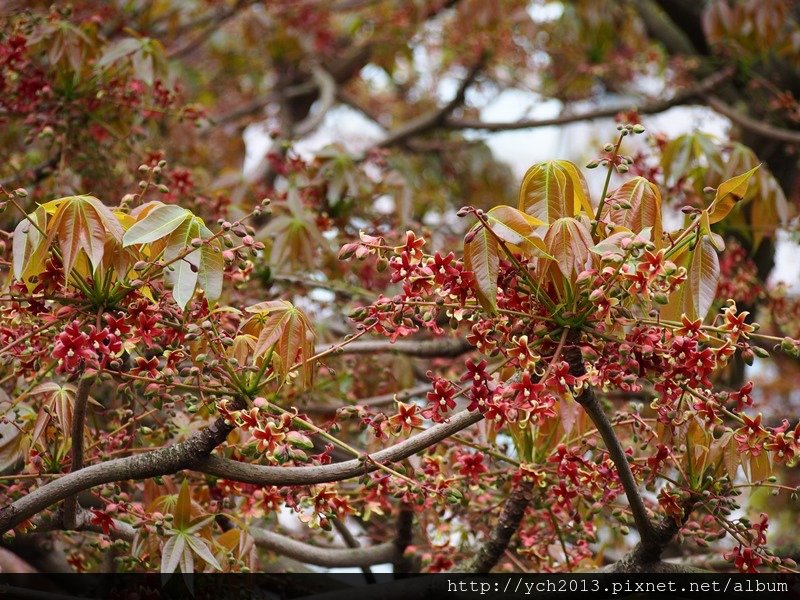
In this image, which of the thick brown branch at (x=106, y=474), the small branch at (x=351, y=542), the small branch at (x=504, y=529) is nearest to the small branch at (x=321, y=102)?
the small branch at (x=351, y=542)

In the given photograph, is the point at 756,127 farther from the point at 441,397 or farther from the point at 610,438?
the point at 441,397

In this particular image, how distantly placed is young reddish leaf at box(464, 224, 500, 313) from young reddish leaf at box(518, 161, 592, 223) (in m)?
0.20

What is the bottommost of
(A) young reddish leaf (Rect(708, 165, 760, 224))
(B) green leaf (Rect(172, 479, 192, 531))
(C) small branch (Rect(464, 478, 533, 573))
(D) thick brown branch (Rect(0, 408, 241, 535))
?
(C) small branch (Rect(464, 478, 533, 573))

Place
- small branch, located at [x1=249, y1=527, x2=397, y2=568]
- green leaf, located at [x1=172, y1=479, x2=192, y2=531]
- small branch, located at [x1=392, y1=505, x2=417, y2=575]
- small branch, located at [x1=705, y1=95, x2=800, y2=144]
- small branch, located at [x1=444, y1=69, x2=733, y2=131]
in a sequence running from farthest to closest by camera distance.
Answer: small branch, located at [x1=444, y1=69, x2=733, y2=131] → small branch, located at [x1=705, y1=95, x2=800, y2=144] → small branch, located at [x1=392, y1=505, x2=417, y2=575] → small branch, located at [x1=249, y1=527, x2=397, y2=568] → green leaf, located at [x1=172, y1=479, x2=192, y2=531]

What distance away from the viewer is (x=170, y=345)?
5.75 feet

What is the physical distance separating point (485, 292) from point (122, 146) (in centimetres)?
192

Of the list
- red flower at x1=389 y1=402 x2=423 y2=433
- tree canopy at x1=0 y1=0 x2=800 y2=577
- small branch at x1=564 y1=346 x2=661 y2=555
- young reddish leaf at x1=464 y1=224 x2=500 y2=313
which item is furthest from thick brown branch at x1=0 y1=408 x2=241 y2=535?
small branch at x1=564 y1=346 x2=661 y2=555

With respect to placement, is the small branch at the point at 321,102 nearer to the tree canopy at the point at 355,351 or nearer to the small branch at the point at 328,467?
the tree canopy at the point at 355,351

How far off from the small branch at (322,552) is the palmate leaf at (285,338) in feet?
2.34

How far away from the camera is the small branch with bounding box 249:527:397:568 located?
2.42m

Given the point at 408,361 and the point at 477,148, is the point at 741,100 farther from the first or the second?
the point at 408,361

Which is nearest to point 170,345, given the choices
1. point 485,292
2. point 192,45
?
point 485,292

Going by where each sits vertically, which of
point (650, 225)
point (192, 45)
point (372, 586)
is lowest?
point (372, 586)

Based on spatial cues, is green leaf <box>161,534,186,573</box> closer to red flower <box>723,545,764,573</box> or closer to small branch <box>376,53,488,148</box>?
red flower <box>723,545,764,573</box>
